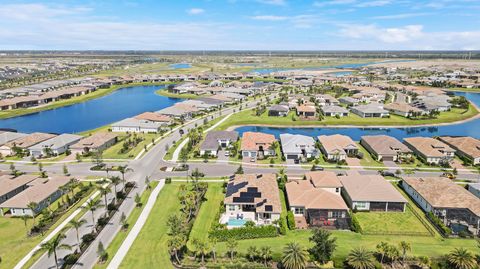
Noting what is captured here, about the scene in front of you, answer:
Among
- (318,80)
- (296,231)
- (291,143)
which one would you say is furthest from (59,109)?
(318,80)

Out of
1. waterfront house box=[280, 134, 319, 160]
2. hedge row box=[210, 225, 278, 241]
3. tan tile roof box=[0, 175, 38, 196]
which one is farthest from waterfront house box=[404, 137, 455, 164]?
tan tile roof box=[0, 175, 38, 196]

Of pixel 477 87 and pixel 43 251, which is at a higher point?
pixel 477 87

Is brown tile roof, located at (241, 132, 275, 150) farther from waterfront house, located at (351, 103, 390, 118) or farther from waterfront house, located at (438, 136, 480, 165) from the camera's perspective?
waterfront house, located at (351, 103, 390, 118)

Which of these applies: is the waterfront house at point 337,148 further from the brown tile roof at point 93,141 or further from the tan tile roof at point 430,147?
the brown tile roof at point 93,141

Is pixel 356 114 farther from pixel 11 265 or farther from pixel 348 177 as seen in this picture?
pixel 11 265

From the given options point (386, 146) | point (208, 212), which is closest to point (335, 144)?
point (386, 146)

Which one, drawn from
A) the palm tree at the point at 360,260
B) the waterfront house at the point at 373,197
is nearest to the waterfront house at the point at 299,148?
the waterfront house at the point at 373,197

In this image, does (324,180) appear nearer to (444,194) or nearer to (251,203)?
(251,203)
